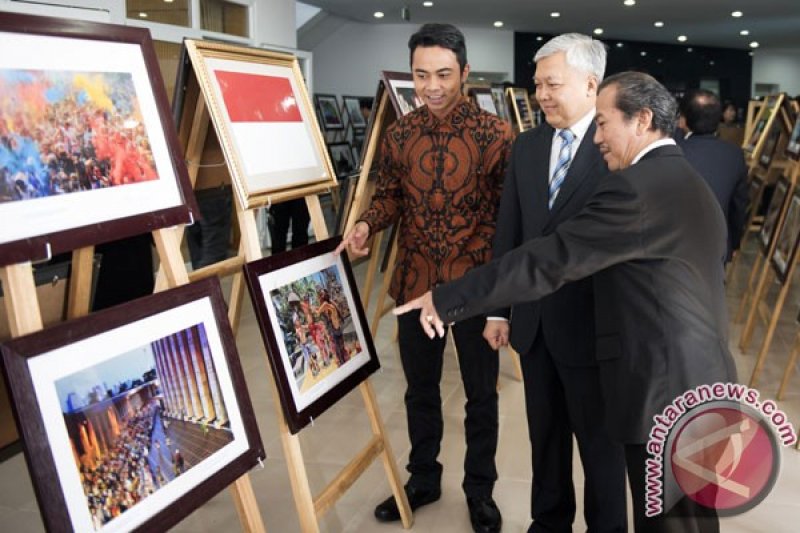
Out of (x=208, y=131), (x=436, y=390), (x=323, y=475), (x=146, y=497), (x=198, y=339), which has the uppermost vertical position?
(x=208, y=131)

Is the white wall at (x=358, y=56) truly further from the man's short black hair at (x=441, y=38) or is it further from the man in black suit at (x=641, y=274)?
the man in black suit at (x=641, y=274)

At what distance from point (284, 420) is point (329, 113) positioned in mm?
9258

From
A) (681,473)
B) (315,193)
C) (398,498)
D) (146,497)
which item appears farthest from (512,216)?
(146,497)

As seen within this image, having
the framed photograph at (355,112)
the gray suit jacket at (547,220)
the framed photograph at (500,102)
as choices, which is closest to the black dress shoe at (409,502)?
the gray suit jacket at (547,220)

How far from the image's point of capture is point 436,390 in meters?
2.69

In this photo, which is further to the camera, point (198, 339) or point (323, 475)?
point (323, 475)

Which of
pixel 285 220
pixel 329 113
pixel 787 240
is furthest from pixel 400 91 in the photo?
pixel 329 113

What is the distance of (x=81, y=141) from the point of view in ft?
5.37

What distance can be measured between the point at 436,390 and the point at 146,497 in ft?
4.22

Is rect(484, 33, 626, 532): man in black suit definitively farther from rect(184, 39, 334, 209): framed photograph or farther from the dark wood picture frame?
the dark wood picture frame

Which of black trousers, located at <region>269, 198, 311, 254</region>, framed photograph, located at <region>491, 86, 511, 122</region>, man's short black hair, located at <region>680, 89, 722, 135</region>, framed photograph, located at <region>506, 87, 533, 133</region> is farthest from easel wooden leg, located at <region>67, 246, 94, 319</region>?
framed photograph, located at <region>506, 87, 533, 133</region>

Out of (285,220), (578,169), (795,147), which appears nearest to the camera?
(578,169)

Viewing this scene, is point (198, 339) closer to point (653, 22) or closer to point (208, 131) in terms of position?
point (208, 131)

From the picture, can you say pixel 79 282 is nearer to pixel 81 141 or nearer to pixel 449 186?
pixel 81 141
